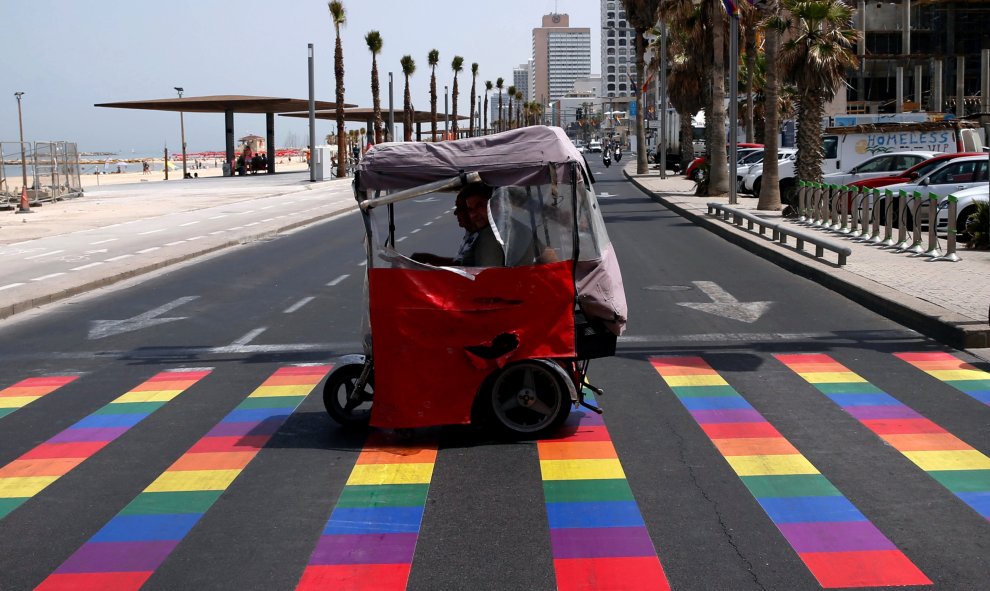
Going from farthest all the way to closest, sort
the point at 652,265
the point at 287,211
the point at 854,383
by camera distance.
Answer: the point at 287,211 → the point at 652,265 → the point at 854,383

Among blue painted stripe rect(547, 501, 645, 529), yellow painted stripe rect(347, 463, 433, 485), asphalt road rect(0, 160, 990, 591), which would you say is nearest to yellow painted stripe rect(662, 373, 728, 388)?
asphalt road rect(0, 160, 990, 591)

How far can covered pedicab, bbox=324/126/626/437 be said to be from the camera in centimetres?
729

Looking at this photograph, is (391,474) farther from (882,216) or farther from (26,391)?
(882,216)

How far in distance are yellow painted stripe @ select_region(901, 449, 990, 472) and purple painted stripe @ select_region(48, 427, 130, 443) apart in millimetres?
5439

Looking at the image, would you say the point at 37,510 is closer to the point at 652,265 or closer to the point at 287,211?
the point at 652,265

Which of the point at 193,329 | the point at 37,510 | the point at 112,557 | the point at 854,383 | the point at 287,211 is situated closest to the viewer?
the point at 112,557

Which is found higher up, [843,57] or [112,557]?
[843,57]

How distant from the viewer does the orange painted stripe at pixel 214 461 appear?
697 centimetres

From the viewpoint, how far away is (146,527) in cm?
585

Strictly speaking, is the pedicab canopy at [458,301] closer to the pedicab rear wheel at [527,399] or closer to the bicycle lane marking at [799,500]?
the pedicab rear wheel at [527,399]

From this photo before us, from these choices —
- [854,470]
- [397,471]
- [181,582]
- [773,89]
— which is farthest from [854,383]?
[773,89]

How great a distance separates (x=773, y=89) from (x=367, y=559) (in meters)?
25.6

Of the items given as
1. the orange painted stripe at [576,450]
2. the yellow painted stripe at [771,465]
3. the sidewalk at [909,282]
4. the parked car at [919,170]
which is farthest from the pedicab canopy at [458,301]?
the parked car at [919,170]

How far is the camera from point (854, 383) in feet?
29.9
